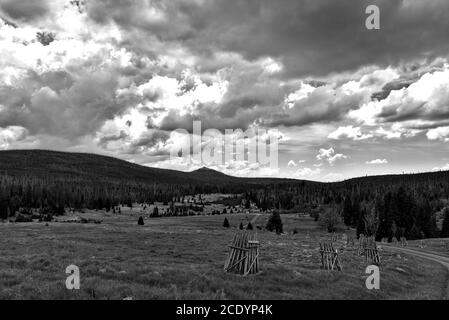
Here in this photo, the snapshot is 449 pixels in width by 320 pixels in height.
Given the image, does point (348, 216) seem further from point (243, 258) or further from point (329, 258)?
point (243, 258)

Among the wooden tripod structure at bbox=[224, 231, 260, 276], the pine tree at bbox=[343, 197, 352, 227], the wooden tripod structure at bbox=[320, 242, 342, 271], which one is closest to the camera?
the wooden tripod structure at bbox=[224, 231, 260, 276]

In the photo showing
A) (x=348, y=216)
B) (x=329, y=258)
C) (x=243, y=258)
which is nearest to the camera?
(x=243, y=258)

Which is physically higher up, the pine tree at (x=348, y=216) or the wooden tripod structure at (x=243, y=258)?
the wooden tripod structure at (x=243, y=258)

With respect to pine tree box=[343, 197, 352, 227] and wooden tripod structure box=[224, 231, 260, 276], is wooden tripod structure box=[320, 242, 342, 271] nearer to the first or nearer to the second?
wooden tripod structure box=[224, 231, 260, 276]

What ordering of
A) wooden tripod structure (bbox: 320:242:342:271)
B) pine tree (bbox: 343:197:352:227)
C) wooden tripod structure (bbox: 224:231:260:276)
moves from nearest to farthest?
wooden tripod structure (bbox: 224:231:260:276), wooden tripod structure (bbox: 320:242:342:271), pine tree (bbox: 343:197:352:227)

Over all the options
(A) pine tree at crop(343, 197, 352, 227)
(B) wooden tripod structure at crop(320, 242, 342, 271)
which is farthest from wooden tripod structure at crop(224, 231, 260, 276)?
(A) pine tree at crop(343, 197, 352, 227)

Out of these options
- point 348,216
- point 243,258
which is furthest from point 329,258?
point 348,216

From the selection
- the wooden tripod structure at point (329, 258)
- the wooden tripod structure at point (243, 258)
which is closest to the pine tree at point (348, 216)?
the wooden tripod structure at point (329, 258)

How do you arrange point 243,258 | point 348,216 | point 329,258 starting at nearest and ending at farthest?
point 243,258, point 329,258, point 348,216

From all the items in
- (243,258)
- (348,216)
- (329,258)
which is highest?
(243,258)

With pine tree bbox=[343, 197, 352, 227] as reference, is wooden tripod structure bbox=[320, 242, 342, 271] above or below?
above

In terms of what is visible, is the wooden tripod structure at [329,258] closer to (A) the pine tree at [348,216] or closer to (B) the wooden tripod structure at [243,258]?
(B) the wooden tripod structure at [243,258]
